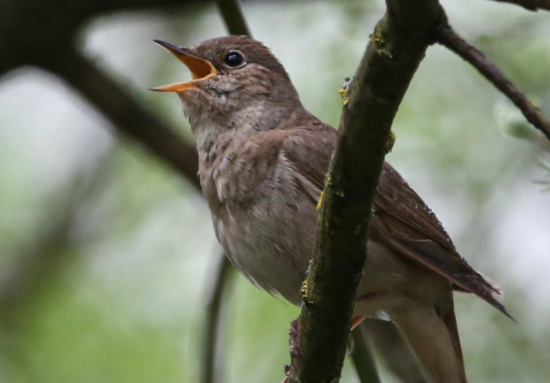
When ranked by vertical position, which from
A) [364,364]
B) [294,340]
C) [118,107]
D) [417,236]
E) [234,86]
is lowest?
[294,340]

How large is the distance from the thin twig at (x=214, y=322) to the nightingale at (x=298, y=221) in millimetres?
1161

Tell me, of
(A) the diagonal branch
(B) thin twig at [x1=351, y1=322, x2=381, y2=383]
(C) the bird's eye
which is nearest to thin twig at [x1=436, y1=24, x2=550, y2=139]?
(B) thin twig at [x1=351, y1=322, x2=381, y2=383]

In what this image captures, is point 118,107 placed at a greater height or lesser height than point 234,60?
greater

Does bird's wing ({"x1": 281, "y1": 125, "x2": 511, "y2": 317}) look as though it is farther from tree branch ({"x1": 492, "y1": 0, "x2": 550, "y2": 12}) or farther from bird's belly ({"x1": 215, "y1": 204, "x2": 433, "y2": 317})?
tree branch ({"x1": 492, "y1": 0, "x2": 550, "y2": 12})

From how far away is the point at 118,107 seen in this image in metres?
7.87

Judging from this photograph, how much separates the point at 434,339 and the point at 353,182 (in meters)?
2.25

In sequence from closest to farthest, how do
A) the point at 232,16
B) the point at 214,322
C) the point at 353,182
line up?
1. the point at 353,182
2. the point at 232,16
3. the point at 214,322

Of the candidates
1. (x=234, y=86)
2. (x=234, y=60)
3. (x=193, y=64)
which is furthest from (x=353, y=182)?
(x=193, y=64)

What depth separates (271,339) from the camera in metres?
8.55

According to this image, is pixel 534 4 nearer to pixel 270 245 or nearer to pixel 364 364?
pixel 270 245

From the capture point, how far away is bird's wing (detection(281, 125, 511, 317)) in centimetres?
494

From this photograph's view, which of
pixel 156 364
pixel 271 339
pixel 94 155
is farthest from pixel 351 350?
pixel 94 155

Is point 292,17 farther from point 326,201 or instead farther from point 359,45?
point 326,201

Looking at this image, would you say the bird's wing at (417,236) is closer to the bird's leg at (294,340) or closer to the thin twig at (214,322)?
the bird's leg at (294,340)
